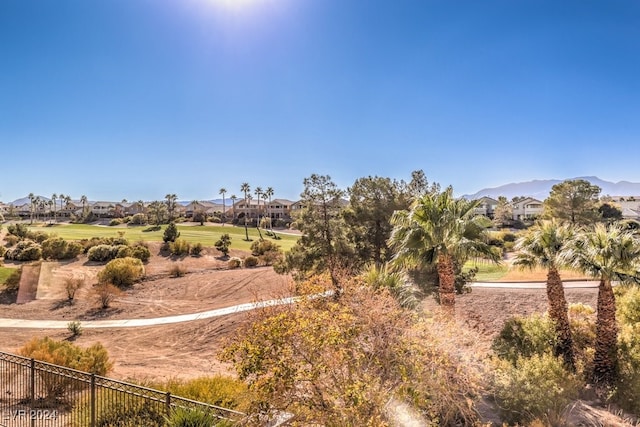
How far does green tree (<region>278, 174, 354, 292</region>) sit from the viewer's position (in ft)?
72.7

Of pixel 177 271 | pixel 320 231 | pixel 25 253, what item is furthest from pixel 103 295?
pixel 25 253

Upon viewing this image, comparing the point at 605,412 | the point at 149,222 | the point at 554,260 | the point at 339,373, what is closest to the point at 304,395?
the point at 339,373

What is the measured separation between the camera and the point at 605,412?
444 inches

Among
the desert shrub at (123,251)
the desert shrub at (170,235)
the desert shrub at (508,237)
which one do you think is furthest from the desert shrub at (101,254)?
the desert shrub at (508,237)

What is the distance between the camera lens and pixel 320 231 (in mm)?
22578

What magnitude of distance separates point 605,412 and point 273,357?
1098cm

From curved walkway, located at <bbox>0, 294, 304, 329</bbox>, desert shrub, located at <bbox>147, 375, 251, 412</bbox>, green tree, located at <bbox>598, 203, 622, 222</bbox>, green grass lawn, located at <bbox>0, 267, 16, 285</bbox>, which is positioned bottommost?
curved walkway, located at <bbox>0, 294, 304, 329</bbox>

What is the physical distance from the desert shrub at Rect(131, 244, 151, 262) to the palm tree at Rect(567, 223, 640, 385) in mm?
42432

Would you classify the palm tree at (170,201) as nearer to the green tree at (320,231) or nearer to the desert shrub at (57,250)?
the desert shrub at (57,250)

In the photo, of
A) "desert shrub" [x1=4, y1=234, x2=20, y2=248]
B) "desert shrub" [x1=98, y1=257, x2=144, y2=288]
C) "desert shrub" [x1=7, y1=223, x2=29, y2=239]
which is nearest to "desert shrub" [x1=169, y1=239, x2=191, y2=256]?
"desert shrub" [x1=98, y1=257, x2=144, y2=288]

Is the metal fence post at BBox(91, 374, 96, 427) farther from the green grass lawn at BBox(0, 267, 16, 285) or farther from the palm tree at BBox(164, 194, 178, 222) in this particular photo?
the palm tree at BBox(164, 194, 178, 222)

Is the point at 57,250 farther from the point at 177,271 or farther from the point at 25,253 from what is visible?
the point at 177,271

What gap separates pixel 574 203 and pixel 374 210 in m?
35.0

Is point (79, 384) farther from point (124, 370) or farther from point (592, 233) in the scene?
point (592, 233)
